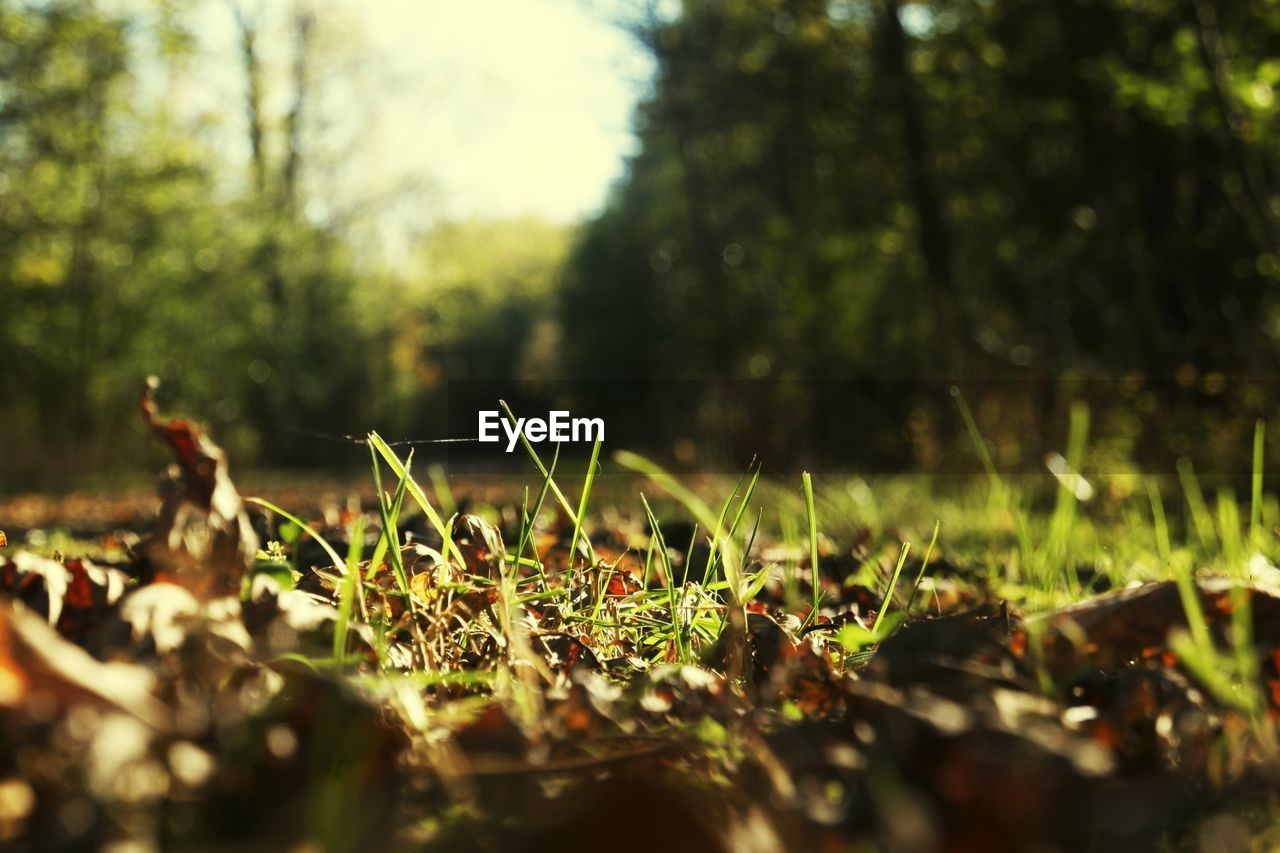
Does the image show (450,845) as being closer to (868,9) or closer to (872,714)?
(872,714)

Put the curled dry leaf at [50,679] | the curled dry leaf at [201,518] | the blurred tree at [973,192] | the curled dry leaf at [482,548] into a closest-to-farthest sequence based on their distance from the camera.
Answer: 1. the curled dry leaf at [50,679]
2. the curled dry leaf at [201,518]
3. the curled dry leaf at [482,548]
4. the blurred tree at [973,192]

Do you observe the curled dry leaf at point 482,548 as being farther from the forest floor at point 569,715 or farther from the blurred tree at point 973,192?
the blurred tree at point 973,192

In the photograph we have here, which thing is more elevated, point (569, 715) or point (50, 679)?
point (50, 679)

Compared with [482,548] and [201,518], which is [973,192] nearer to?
[482,548]

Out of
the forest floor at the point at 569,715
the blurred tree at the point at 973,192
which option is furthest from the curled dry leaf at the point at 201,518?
the blurred tree at the point at 973,192

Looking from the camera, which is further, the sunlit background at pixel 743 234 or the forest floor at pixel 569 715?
the sunlit background at pixel 743 234

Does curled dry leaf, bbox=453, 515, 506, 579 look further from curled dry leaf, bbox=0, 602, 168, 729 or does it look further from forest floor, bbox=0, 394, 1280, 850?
curled dry leaf, bbox=0, 602, 168, 729

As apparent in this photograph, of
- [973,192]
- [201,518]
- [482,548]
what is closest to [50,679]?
[201,518]
